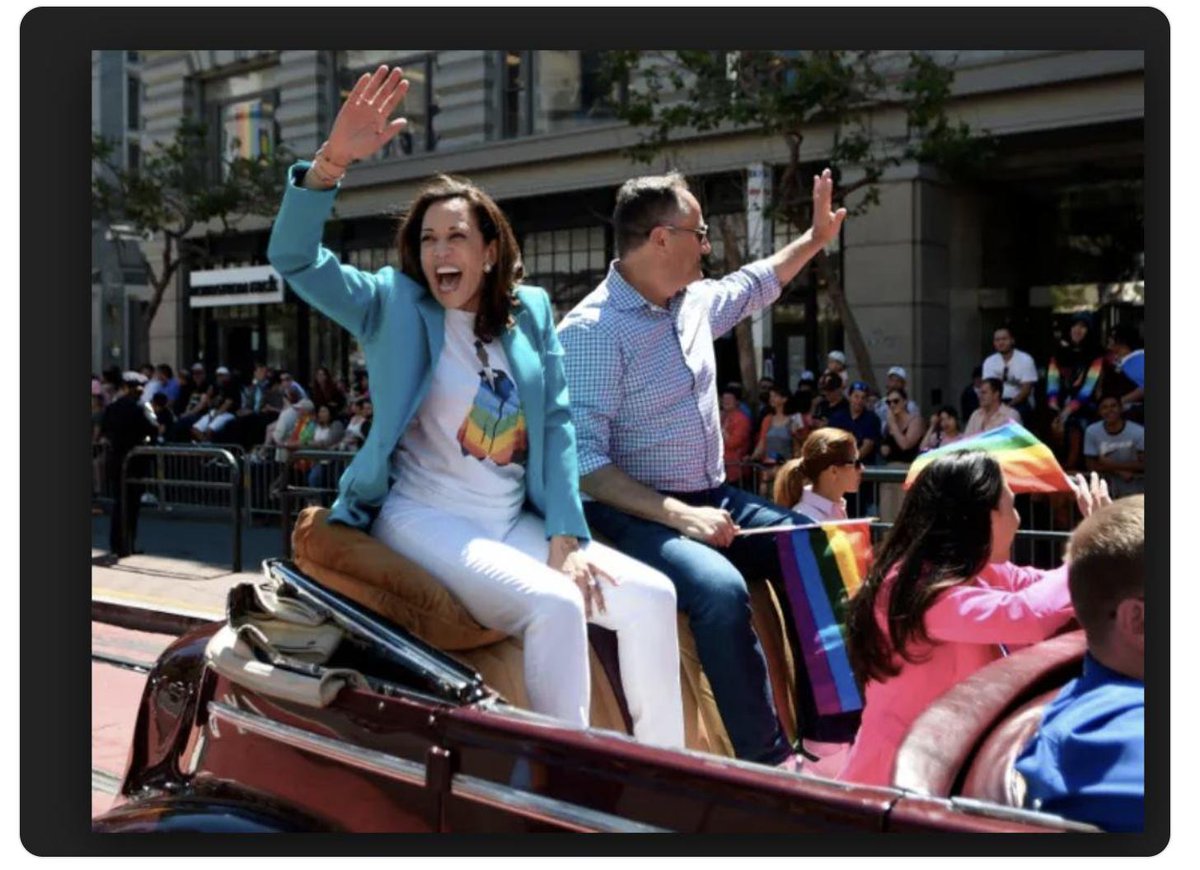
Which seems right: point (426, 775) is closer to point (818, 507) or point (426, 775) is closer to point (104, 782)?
point (104, 782)

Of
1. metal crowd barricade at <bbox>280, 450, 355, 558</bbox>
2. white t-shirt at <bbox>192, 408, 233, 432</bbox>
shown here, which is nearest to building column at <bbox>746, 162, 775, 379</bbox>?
metal crowd barricade at <bbox>280, 450, 355, 558</bbox>

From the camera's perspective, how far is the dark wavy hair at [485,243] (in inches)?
119

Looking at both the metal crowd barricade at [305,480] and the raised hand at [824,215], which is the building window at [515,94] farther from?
the metal crowd barricade at [305,480]

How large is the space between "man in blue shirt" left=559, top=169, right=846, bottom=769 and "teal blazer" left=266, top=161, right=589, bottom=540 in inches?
7.1

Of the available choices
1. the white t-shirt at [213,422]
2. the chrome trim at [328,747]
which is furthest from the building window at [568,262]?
the chrome trim at [328,747]

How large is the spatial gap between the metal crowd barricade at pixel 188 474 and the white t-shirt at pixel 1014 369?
612 cm

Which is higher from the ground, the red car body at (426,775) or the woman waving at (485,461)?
the woman waving at (485,461)

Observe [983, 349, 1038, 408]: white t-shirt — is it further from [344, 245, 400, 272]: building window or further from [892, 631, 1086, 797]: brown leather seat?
[892, 631, 1086, 797]: brown leather seat

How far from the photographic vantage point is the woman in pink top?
297 cm

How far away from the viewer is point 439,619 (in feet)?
9.14

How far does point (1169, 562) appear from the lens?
6.26 ft

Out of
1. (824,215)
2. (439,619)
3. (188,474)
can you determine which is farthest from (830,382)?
(439,619)

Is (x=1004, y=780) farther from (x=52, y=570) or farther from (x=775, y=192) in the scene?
(x=775, y=192)

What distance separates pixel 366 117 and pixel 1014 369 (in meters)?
8.77
